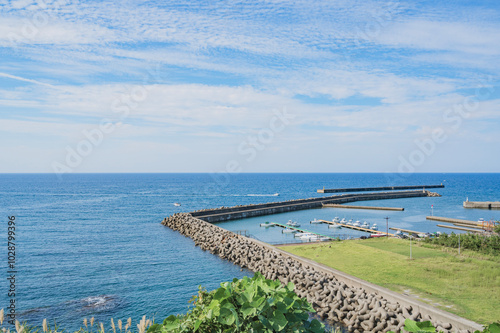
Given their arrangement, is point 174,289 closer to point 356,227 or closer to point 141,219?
point 356,227

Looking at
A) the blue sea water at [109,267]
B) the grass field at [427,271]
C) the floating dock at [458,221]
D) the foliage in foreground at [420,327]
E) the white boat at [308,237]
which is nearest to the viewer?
the foliage in foreground at [420,327]

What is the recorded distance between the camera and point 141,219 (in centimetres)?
6469

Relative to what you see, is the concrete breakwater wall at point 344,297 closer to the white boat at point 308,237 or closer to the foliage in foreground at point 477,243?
the white boat at point 308,237

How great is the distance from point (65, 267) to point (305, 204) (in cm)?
5634

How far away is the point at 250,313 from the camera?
14.3 ft

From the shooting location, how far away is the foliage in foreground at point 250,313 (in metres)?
4.42

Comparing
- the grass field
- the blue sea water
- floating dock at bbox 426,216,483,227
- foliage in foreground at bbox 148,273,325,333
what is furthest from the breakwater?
foliage in foreground at bbox 148,273,325,333

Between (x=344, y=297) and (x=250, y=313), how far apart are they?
16976 millimetres

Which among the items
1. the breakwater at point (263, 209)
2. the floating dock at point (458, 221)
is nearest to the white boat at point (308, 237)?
the breakwater at point (263, 209)

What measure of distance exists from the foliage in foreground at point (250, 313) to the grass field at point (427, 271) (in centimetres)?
1542

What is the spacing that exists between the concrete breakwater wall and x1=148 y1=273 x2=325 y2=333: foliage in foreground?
13.1 metres

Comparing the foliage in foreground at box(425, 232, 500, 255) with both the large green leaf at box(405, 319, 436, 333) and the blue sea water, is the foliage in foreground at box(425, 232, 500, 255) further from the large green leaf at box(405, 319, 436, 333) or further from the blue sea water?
the large green leaf at box(405, 319, 436, 333)

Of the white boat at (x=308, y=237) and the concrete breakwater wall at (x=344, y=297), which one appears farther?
the white boat at (x=308, y=237)

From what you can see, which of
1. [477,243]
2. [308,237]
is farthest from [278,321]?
[308,237]
